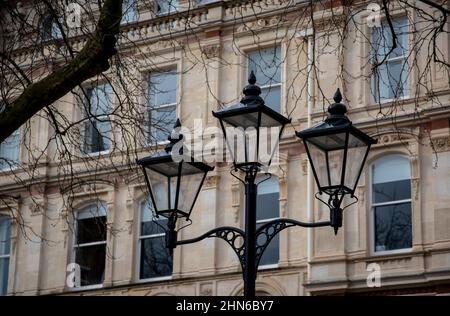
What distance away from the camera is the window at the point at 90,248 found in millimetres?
31391

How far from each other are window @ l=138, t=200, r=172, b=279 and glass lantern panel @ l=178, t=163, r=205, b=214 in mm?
16723

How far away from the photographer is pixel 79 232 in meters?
32.0

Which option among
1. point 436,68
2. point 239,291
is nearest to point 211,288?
point 239,291

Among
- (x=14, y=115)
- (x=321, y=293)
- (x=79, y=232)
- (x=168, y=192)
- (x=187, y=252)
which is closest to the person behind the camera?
(x=14, y=115)

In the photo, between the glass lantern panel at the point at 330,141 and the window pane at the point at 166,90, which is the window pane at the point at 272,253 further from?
the glass lantern panel at the point at 330,141

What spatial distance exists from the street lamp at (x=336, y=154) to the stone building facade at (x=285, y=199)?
1188 centimetres

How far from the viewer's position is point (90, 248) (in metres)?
31.7

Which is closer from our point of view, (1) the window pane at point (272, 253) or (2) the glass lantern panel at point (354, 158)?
(2) the glass lantern panel at point (354, 158)

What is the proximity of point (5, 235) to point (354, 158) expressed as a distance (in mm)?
21655

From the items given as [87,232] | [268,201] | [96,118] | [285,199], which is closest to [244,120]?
[96,118]

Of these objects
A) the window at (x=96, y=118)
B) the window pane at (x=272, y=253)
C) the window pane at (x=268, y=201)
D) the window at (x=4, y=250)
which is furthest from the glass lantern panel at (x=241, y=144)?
the window at (x=4, y=250)

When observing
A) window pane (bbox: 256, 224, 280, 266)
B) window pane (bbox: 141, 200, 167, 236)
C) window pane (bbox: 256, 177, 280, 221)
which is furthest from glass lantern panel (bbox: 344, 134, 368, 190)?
window pane (bbox: 141, 200, 167, 236)

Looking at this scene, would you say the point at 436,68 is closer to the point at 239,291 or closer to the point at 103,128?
the point at 239,291
